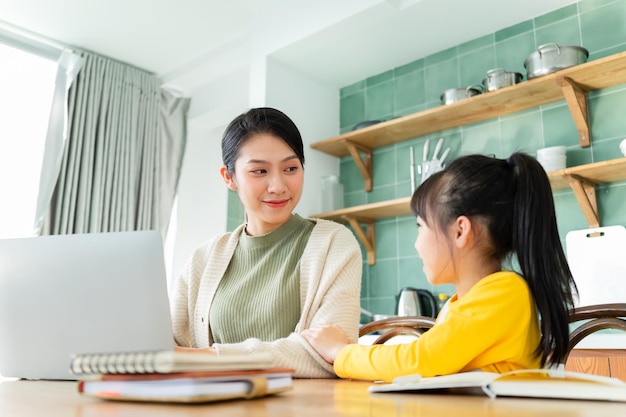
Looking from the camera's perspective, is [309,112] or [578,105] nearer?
[578,105]

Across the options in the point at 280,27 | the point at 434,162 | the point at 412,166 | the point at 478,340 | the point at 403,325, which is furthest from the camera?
the point at 280,27

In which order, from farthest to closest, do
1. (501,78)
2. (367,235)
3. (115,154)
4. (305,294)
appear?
(115,154) → (367,235) → (501,78) → (305,294)

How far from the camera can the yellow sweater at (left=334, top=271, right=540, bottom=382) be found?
830mm

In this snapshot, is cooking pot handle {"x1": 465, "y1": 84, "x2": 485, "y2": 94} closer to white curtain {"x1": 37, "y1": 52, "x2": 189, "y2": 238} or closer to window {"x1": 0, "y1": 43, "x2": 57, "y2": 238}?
white curtain {"x1": 37, "y1": 52, "x2": 189, "y2": 238}

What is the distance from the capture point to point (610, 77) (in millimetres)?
2457

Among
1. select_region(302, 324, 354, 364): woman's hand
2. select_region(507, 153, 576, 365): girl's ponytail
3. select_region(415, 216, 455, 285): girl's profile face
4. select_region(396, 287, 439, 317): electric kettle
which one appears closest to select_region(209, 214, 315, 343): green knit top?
select_region(302, 324, 354, 364): woman's hand

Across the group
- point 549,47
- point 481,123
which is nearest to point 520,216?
point 549,47

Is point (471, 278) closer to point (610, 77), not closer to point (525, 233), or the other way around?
point (525, 233)

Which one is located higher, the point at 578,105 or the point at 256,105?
the point at 256,105

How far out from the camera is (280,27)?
323 centimetres

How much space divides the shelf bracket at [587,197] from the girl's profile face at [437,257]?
1588 mm

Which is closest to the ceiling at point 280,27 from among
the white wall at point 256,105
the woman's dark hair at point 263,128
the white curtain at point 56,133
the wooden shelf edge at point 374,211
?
the white wall at point 256,105

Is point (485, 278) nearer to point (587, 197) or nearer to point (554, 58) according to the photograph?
point (587, 197)

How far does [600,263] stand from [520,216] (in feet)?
5.73
